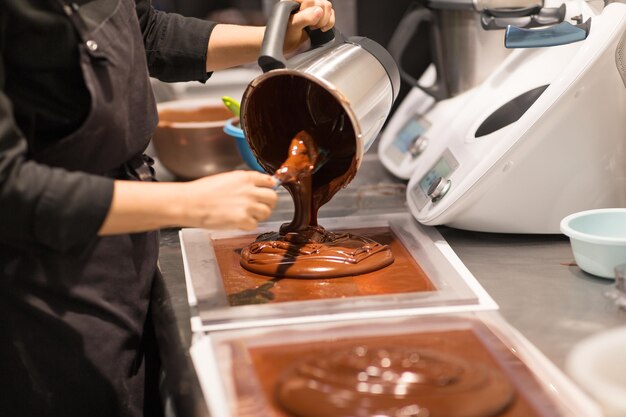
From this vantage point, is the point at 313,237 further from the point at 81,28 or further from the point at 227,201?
the point at 81,28

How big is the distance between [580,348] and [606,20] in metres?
0.61

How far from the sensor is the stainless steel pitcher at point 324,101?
132 centimetres

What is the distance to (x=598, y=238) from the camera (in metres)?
1.34

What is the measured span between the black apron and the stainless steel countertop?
0.27 feet

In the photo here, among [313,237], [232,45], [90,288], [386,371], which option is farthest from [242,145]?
[386,371]

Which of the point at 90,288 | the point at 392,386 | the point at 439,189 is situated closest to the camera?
the point at 392,386

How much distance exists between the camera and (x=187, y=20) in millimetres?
1586

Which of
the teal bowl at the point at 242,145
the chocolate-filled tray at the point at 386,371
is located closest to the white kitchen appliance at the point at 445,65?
the teal bowl at the point at 242,145

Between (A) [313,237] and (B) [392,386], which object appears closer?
(B) [392,386]

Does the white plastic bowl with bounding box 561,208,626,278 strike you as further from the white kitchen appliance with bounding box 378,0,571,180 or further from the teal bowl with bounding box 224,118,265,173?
→ the teal bowl with bounding box 224,118,265,173

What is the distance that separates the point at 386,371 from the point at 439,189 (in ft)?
2.01

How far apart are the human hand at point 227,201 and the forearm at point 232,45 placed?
1.47 ft

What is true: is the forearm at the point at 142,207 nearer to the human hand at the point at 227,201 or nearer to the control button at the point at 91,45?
the human hand at the point at 227,201

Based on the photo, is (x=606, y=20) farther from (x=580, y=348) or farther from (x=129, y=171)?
(x=129, y=171)
